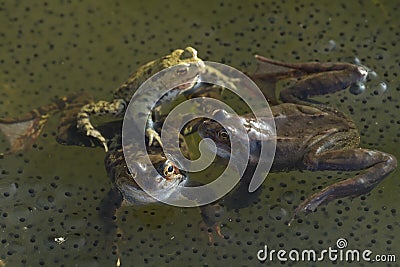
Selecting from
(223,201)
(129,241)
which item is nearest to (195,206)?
(223,201)

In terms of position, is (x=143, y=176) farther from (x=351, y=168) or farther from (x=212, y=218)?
(x=351, y=168)

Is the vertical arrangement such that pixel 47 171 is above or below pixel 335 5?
below

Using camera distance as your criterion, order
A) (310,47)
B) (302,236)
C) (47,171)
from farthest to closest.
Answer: (310,47) < (47,171) < (302,236)

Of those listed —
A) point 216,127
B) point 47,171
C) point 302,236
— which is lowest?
point 302,236

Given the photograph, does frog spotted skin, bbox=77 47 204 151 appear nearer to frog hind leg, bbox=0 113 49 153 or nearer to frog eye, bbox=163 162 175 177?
frog hind leg, bbox=0 113 49 153

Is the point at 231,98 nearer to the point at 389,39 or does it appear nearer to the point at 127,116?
the point at 127,116

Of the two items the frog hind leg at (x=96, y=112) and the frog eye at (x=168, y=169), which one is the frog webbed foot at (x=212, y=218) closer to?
the frog eye at (x=168, y=169)

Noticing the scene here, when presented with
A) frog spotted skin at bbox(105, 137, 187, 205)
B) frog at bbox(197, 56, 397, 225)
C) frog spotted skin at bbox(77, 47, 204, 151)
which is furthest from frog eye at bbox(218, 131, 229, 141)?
frog spotted skin at bbox(77, 47, 204, 151)
